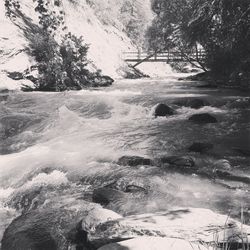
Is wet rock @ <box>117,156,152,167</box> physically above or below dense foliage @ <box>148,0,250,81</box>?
below

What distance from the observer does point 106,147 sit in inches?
395

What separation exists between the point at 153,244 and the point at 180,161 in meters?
4.30

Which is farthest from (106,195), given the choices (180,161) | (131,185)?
(180,161)

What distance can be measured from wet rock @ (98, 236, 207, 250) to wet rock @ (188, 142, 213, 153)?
538 cm

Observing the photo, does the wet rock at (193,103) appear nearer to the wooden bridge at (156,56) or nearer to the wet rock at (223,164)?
the wet rock at (223,164)

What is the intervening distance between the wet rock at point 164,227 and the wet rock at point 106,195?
1382mm

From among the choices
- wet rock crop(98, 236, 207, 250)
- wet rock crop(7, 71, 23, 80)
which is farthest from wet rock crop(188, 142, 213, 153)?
wet rock crop(7, 71, 23, 80)

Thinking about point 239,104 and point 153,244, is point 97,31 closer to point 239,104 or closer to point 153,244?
point 239,104

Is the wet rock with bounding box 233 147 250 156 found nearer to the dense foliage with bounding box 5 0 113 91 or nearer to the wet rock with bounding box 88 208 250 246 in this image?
the wet rock with bounding box 88 208 250 246

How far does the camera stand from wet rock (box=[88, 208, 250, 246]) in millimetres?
4680

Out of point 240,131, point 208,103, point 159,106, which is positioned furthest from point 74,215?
point 208,103

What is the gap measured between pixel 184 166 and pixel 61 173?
2.29m

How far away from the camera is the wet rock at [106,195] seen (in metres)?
6.62

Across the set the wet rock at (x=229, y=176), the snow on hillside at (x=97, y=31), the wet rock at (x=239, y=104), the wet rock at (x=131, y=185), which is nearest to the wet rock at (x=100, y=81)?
the snow on hillside at (x=97, y=31)
